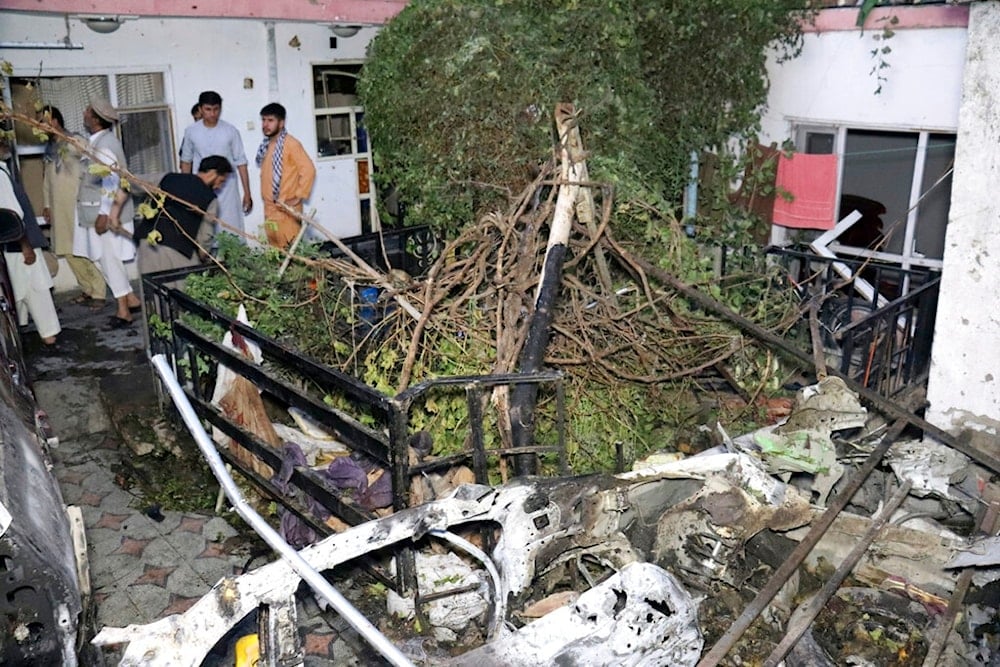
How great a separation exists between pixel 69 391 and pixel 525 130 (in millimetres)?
4474

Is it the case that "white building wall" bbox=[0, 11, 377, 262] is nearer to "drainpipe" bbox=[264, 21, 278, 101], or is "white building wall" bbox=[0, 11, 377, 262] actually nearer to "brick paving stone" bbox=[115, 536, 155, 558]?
"drainpipe" bbox=[264, 21, 278, 101]

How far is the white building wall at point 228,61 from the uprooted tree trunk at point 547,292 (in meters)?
5.21

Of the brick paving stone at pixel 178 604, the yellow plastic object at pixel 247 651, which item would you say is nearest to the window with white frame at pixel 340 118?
the brick paving stone at pixel 178 604

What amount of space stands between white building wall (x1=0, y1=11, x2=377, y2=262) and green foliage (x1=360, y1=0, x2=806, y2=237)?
2.43 metres

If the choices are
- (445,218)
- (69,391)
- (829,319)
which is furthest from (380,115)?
(829,319)

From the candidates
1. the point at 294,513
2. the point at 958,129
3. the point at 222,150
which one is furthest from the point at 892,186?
the point at 222,150

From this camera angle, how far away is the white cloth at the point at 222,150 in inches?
384

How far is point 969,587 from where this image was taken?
4711mm

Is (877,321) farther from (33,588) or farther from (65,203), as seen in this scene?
(65,203)

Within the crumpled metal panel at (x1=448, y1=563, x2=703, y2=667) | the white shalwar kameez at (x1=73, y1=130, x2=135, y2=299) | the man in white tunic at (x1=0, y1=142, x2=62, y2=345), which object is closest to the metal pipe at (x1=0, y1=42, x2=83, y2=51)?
the white shalwar kameez at (x1=73, y1=130, x2=135, y2=299)

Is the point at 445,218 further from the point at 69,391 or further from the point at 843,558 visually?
the point at 843,558

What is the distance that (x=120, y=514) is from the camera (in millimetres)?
6086

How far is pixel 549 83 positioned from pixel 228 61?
450 cm

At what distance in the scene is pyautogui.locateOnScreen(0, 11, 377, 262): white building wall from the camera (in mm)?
8942
